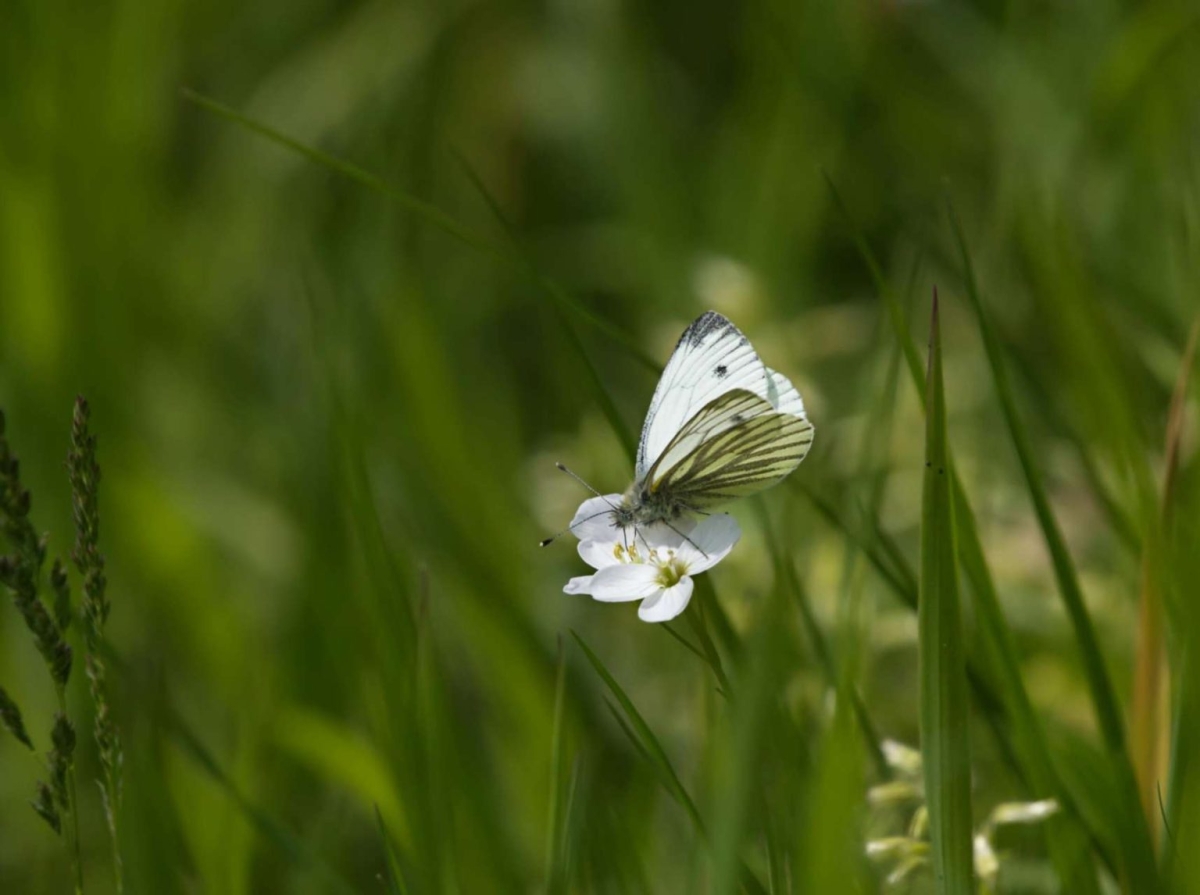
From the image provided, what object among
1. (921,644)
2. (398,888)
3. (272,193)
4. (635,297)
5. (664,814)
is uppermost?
(272,193)

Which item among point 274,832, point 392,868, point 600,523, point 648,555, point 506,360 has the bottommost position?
point 392,868

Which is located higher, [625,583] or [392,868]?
[625,583]

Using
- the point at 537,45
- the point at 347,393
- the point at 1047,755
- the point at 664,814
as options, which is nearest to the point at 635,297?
the point at 537,45

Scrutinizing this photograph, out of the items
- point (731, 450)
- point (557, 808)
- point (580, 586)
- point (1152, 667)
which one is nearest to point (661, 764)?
point (557, 808)

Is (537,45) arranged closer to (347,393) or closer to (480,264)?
(480,264)

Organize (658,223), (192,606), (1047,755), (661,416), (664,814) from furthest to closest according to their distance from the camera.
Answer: (658,223)
(192,606)
(664,814)
(661,416)
(1047,755)

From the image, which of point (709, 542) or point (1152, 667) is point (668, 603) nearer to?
point (709, 542)

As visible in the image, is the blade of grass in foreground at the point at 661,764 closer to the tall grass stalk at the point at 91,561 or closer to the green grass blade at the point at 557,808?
the green grass blade at the point at 557,808

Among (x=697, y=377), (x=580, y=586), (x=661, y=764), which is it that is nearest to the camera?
(x=661, y=764)
